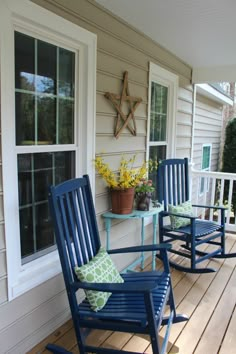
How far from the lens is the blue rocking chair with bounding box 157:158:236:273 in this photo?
3127 millimetres

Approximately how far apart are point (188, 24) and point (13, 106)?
1828mm

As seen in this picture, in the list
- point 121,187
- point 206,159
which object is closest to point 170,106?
point 121,187

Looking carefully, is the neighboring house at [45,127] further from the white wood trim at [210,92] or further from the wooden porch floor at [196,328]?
the white wood trim at [210,92]

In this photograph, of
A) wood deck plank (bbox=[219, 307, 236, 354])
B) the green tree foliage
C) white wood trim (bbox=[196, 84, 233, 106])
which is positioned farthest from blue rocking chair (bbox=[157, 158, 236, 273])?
the green tree foliage

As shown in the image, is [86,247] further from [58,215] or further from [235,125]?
[235,125]

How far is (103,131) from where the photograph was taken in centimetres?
259

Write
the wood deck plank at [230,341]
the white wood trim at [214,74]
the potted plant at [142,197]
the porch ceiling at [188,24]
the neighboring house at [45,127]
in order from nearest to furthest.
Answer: the neighboring house at [45,127] < the wood deck plank at [230,341] < the porch ceiling at [188,24] < the potted plant at [142,197] < the white wood trim at [214,74]

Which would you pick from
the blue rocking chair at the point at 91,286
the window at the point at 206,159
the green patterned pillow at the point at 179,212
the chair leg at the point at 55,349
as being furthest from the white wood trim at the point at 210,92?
Answer: the chair leg at the point at 55,349

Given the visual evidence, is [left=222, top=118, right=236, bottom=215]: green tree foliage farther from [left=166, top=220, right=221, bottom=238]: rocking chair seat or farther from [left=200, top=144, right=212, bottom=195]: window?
[left=166, top=220, right=221, bottom=238]: rocking chair seat

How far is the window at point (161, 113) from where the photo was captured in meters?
3.50

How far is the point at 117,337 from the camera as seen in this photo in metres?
2.14

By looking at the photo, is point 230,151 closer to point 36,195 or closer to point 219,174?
point 219,174

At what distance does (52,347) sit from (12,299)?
44 centimetres

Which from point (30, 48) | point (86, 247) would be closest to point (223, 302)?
point (86, 247)
